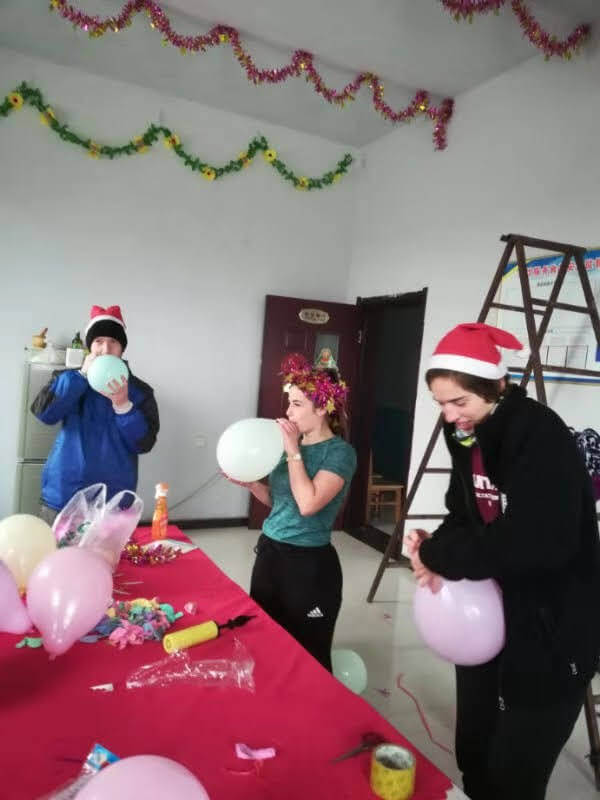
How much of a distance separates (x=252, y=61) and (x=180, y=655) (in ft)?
12.0

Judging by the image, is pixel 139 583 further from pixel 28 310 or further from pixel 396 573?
pixel 28 310

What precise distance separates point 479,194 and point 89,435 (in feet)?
9.76

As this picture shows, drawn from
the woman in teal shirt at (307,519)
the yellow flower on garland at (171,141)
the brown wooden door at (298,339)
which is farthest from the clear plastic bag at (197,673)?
the yellow flower on garland at (171,141)

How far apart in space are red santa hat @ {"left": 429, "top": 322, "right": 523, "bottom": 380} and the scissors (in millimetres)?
750

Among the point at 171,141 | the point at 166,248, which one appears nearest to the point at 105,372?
the point at 166,248

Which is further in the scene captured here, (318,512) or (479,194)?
(479,194)

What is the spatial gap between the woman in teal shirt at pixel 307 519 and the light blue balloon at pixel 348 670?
23 centimetres

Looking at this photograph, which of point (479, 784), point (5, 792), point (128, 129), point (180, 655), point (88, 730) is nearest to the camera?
point (5, 792)

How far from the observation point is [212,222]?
476 cm

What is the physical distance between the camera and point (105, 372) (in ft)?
6.46

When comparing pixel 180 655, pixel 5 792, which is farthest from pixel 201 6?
pixel 5 792

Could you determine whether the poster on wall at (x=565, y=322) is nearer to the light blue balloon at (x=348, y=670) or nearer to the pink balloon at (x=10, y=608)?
the light blue balloon at (x=348, y=670)

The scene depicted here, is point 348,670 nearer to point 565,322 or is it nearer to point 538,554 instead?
point 538,554

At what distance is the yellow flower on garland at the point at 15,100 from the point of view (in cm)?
402
